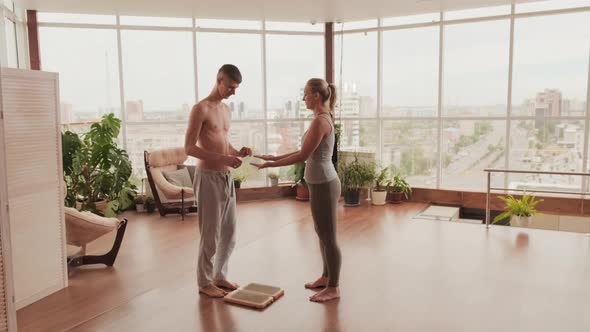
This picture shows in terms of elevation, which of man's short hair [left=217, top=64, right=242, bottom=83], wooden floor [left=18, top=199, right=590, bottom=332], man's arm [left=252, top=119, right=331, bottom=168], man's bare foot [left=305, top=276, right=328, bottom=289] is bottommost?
wooden floor [left=18, top=199, right=590, bottom=332]

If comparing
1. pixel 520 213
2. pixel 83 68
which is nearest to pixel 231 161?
pixel 520 213

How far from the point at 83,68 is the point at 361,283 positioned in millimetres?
5603

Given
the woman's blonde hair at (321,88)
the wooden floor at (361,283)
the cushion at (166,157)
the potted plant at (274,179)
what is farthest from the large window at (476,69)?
the woman's blonde hair at (321,88)

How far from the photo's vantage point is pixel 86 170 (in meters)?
6.45

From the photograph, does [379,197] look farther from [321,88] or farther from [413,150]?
[321,88]

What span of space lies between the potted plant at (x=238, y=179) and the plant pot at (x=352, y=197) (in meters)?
1.77

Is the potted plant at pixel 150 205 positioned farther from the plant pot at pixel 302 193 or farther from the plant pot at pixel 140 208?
the plant pot at pixel 302 193

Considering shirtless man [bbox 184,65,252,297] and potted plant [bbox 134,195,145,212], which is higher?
shirtless man [bbox 184,65,252,297]

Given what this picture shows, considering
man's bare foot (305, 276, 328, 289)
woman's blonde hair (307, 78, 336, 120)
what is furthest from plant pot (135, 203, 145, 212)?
woman's blonde hair (307, 78, 336, 120)

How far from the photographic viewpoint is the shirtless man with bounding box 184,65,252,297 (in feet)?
10.9

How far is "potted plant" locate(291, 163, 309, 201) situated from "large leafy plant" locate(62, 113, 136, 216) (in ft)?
8.75

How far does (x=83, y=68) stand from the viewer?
7.18m

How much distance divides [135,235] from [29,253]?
2.17 metres

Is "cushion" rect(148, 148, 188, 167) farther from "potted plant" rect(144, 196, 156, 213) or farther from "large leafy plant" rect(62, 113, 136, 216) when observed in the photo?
"potted plant" rect(144, 196, 156, 213)
